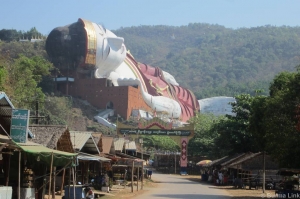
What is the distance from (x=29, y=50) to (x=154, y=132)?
49.3 m

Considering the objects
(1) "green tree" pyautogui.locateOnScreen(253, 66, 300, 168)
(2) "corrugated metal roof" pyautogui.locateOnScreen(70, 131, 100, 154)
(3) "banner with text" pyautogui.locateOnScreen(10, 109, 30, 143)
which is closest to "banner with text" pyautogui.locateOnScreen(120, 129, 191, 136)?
(2) "corrugated metal roof" pyautogui.locateOnScreen(70, 131, 100, 154)

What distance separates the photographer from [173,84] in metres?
132

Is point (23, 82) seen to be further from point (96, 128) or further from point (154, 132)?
point (96, 128)

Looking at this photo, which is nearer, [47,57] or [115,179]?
[115,179]

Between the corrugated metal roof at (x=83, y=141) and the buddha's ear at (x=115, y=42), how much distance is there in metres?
68.5

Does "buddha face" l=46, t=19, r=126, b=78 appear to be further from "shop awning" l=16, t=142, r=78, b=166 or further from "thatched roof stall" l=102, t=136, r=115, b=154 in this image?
"shop awning" l=16, t=142, r=78, b=166

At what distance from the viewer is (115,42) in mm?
101875

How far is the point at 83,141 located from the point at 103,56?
227 feet

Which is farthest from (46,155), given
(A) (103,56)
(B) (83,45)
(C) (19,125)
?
(A) (103,56)

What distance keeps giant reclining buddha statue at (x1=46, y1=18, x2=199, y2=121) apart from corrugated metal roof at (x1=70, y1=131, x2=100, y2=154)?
65.0 m

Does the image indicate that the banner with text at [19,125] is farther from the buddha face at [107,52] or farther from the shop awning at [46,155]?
the buddha face at [107,52]

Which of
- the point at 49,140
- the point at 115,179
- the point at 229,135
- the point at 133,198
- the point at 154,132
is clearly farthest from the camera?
the point at 154,132

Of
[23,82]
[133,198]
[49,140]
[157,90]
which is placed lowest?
[133,198]

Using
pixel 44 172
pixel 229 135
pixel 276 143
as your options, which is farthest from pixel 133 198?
pixel 229 135
